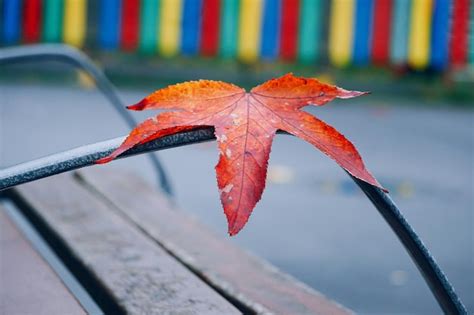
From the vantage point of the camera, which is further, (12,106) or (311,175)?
(12,106)

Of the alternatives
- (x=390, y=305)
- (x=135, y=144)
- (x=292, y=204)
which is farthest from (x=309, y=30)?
(x=135, y=144)

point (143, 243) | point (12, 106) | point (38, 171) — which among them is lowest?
point (12, 106)

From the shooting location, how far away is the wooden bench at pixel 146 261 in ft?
3.30

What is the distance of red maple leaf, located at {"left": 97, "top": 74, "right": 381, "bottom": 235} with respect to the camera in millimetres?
638

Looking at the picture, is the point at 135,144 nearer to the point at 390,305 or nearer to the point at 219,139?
the point at 219,139

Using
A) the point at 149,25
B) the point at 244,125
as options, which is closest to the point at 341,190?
the point at 244,125

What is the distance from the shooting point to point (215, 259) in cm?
122

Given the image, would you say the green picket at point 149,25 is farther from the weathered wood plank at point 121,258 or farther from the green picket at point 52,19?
the weathered wood plank at point 121,258

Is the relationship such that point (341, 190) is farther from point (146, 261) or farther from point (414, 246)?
point (414, 246)

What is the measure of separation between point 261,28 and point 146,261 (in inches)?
241

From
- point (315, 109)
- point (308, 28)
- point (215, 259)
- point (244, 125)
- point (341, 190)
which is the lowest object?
point (315, 109)

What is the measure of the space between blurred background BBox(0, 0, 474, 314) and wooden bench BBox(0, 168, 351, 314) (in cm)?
111

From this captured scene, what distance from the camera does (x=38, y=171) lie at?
27.6 inches

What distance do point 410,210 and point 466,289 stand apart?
962 millimetres
